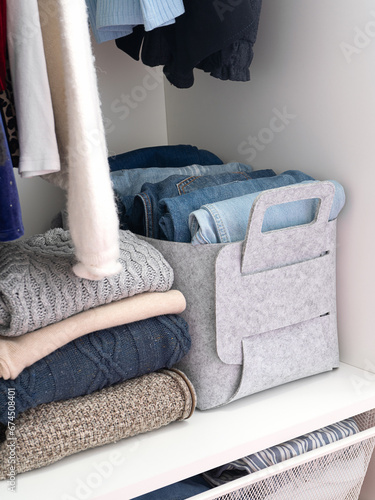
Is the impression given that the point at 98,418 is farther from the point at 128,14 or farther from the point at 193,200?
the point at 128,14

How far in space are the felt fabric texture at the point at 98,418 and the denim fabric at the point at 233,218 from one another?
0.21 meters

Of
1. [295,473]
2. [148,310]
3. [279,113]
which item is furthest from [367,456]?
[279,113]

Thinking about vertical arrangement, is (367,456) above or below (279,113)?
below

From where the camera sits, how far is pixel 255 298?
34.4 inches

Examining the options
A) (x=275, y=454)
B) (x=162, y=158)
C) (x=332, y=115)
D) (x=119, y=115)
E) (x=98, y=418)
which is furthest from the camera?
(x=119, y=115)

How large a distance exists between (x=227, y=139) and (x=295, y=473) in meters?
0.70

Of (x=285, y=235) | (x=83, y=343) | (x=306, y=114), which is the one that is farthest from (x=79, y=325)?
(x=306, y=114)

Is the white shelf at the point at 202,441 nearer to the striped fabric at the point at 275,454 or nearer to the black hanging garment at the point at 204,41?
the striped fabric at the point at 275,454

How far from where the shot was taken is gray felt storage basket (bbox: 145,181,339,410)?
2.78ft

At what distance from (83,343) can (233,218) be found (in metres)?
0.29

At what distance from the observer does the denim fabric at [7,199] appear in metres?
0.58

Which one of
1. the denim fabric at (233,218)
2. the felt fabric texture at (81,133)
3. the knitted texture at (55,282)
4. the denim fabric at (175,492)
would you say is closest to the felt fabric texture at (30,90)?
the felt fabric texture at (81,133)

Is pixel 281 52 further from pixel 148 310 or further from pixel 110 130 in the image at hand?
pixel 148 310

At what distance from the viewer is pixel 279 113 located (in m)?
1.09
